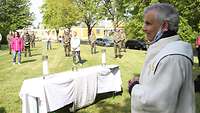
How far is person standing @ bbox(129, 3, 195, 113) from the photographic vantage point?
2.08 metres

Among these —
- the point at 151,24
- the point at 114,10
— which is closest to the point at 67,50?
the point at 151,24

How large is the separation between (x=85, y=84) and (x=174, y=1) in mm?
14471

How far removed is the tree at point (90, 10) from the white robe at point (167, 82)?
5239 cm

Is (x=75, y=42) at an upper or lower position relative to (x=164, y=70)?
lower

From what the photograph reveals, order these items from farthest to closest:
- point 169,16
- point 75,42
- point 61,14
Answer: point 61,14 → point 75,42 → point 169,16

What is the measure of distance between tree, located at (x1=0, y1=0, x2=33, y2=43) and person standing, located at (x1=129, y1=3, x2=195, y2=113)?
4691 cm

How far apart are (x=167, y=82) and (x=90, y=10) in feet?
180

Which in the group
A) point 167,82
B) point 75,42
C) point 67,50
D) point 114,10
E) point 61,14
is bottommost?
point 67,50

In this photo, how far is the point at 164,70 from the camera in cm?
210

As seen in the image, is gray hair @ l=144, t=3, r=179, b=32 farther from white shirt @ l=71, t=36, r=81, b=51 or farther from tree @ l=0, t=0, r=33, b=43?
tree @ l=0, t=0, r=33, b=43

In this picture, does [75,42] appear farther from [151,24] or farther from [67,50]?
[151,24]

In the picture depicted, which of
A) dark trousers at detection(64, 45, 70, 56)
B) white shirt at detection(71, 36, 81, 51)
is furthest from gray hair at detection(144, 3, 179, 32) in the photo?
dark trousers at detection(64, 45, 70, 56)

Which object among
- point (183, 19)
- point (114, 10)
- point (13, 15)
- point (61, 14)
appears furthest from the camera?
point (61, 14)

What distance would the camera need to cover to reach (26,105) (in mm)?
6844
